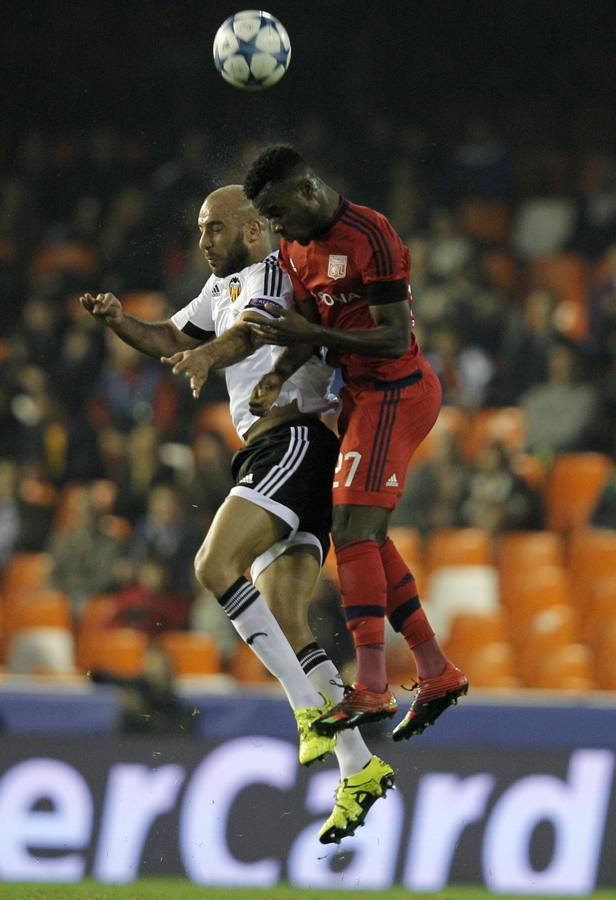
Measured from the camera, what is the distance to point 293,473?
591cm

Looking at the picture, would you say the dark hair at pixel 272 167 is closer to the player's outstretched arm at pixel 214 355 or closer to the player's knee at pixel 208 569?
the player's outstretched arm at pixel 214 355

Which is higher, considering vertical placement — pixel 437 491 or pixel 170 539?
pixel 437 491

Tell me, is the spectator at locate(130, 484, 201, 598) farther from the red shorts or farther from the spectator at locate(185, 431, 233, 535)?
the red shorts

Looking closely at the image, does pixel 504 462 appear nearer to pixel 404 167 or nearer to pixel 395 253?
pixel 404 167

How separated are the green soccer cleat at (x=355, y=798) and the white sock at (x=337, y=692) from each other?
5cm

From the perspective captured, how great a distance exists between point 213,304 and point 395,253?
0.94 m

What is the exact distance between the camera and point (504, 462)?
10.8 m

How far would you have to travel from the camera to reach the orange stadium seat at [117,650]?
33.5 ft

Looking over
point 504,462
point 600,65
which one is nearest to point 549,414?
point 504,462

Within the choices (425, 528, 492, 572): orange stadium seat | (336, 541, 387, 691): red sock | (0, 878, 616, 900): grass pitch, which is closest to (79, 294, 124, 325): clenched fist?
(336, 541, 387, 691): red sock

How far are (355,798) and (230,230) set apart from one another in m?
2.17

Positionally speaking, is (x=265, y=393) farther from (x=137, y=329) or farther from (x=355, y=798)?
(x=355, y=798)

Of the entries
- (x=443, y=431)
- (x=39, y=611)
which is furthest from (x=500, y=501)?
(x=39, y=611)

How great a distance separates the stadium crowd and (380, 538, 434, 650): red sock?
3.63 m
